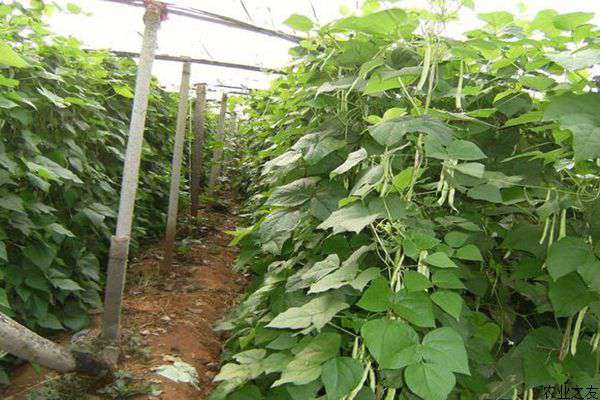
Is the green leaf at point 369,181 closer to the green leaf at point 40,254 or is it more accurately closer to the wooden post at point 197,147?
the green leaf at point 40,254

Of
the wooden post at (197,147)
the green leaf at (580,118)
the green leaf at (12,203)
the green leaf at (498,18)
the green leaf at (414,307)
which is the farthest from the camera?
the wooden post at (197,147)

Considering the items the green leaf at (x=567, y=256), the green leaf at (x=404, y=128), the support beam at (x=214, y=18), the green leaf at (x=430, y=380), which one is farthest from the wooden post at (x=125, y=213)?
the green leaf at (x=567, y=256)

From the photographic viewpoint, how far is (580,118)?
102 cm

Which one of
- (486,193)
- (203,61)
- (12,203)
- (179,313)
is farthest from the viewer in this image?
(203,61)

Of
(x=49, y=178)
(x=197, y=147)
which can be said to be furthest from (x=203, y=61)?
(x=49, y=178)

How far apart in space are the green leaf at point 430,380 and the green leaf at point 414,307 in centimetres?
9

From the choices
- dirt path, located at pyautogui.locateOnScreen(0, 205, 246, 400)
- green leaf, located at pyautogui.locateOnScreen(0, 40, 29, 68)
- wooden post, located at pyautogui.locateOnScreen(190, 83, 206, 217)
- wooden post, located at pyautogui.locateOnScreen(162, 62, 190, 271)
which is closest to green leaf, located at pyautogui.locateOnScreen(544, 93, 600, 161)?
green leaf, located at pyautogui.locateOnScreen(0, 40, 29, 68)

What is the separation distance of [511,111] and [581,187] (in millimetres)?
314

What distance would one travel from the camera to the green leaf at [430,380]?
38.6 inches

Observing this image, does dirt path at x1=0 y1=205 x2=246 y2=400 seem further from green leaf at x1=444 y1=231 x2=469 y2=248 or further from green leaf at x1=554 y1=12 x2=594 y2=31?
green leaf at x1=554 y1=12 x2=594 y2=31

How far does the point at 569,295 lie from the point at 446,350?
1.32ft

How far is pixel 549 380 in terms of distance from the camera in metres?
1.26

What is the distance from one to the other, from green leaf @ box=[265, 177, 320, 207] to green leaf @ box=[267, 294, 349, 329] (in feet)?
1.45

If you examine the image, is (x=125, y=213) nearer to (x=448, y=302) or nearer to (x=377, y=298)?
(x=377, y=298)
